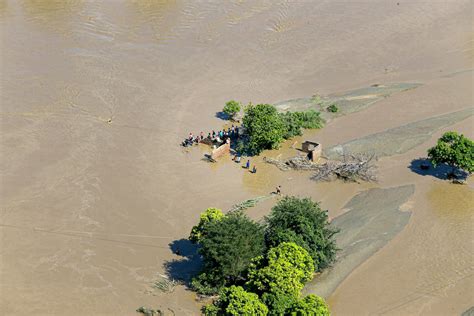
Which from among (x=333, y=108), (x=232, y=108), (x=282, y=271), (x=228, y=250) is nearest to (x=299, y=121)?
(x=333, y=108)

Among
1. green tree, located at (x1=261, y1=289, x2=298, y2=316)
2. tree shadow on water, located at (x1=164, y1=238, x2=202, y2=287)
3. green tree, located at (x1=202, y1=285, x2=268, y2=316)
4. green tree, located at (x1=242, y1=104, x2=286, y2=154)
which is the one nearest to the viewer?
green tree, located at (x1=202, y1=285, x2=268, y2=316)

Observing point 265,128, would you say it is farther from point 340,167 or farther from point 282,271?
point 282,271

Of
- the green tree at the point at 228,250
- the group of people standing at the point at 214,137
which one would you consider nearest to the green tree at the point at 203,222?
the green tree at the point at 228,250

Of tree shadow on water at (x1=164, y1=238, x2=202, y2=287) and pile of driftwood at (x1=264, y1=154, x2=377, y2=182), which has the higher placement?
pile of driftwood at (x1=264, y1=154, x2=377, y2=182)

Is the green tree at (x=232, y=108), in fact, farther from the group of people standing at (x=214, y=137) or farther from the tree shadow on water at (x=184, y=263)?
the tree shadow on water at (x=184, y=263)

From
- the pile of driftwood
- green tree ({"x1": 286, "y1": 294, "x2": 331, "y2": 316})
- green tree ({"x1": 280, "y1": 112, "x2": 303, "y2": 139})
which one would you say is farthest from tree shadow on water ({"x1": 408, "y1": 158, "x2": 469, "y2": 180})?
green tree ({"x1": 286, "y1": 294, "x2": 331, "y2": 316})

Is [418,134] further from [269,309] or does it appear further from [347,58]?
[269,309]

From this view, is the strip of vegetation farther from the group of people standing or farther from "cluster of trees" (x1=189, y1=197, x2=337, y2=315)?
"cluster of trees" (x1=189, y1=197, x2=337, y2=315)
